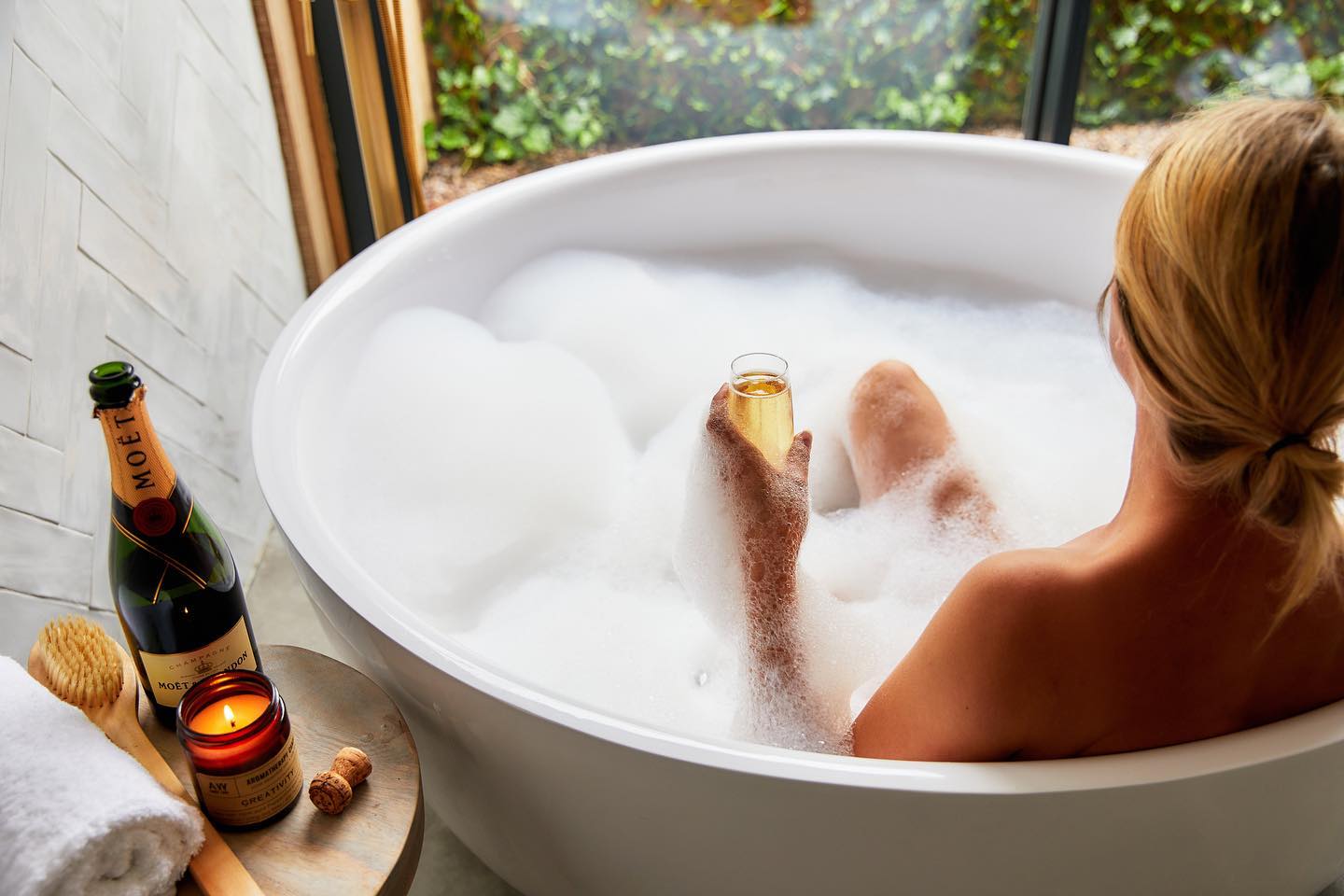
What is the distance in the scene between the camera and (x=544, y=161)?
3.27 m

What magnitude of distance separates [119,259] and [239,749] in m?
0.88

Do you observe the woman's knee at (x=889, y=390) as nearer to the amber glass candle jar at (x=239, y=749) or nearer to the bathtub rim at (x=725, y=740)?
the bathtub rim at (x=725, y=740)

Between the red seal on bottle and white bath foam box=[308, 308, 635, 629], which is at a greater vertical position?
Result: the red seal on bottle

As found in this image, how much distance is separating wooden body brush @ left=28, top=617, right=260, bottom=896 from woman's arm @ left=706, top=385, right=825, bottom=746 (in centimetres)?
55

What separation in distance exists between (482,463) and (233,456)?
1.68ft

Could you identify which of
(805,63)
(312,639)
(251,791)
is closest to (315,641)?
(312,639)

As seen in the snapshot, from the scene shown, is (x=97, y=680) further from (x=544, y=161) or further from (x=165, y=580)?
(x=544, y=161)

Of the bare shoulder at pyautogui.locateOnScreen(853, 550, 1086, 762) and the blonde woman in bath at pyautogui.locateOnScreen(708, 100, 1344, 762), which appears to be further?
the bare shoulder at pyautogui.locateOnScreen(853, 550, 1086, 762)

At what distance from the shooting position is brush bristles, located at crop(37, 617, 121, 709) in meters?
0.97

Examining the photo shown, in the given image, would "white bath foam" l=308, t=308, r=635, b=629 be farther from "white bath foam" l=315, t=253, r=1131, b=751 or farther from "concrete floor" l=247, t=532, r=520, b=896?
"concrete floor" l=247, t=532, r=520, b=896

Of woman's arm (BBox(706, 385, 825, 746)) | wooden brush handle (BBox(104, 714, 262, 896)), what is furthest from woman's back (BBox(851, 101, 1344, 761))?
wooden brush handle (BBox(104, 714, 262, 896))

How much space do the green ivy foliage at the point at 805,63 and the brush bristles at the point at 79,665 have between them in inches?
94.4

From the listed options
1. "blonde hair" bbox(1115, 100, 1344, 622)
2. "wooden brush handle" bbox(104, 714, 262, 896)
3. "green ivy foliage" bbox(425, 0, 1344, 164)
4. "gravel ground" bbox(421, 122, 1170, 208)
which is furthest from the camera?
"gravel ground" bbox(421, 122, 1170, 208)

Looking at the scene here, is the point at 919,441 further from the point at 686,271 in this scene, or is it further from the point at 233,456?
the point at 233,456
